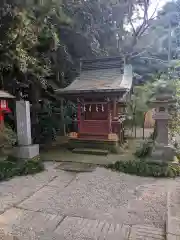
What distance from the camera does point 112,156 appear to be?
8.80 metres

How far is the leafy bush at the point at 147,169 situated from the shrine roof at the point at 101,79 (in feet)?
9.95

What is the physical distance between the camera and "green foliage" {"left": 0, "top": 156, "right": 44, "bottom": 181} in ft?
21.6

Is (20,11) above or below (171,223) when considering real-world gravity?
above

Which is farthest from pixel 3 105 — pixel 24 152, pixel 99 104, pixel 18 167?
pixel 99 104

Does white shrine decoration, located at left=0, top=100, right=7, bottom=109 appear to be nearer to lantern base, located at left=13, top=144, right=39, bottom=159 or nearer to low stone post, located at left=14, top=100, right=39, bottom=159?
low stone post, located at left=14, top=100, right=39, bottom=159

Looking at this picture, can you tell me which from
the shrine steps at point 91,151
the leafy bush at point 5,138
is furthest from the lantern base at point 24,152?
the shrine steps at point 91,151

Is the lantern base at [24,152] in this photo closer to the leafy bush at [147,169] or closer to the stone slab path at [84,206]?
the stone slab path at [84,206]

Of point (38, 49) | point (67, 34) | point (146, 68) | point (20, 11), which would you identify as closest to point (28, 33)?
point (20, 11)

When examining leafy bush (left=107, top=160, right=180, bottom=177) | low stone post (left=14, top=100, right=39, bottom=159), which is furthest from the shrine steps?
low stone post (left=14, top=100, right=39, bottom=159)

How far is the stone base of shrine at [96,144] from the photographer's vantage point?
9406 mm

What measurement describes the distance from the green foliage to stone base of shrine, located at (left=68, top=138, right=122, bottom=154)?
2.85 meters

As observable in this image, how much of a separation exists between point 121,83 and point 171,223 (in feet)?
20.9

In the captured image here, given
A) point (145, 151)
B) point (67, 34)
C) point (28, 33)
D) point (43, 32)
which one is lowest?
point (145, 151)

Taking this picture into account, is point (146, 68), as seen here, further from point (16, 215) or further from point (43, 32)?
point (16, 215)
